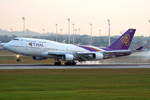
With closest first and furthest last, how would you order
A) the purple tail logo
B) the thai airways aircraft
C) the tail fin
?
the thai airways aircraft < the tail fin < the purple tail logo

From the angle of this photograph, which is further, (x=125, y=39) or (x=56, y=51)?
(x=125, y=39)

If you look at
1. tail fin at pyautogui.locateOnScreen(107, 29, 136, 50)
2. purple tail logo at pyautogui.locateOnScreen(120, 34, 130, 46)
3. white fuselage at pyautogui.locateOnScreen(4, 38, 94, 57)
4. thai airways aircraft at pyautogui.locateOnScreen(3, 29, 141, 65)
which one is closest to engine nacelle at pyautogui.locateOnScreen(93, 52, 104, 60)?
thai airways aircraft at pyautogui.locateOnScreen(3, 29, 141, 65)

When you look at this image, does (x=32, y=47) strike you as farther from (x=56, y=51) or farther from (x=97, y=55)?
(x=97, y=55)

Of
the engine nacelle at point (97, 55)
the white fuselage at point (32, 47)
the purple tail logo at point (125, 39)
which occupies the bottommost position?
the engine nacelle at point (97, 55)

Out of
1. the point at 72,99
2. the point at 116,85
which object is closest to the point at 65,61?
the point at 116,85

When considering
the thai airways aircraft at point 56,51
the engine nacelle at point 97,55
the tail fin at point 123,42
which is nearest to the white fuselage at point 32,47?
the thai airways aircraft at point 56,51

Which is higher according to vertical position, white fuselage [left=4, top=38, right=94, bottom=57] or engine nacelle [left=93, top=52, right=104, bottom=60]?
white fuselage [left=4, top=38, right=94, bottom=57]

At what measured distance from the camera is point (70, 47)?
7506cm

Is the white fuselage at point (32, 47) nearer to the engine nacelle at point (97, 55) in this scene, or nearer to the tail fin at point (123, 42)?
the engine nacelle at point (97, 55)

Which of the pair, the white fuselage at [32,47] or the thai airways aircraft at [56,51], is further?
the thai airways aircraft at [56,51]

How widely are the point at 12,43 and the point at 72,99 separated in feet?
156

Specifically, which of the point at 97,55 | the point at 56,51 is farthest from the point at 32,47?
the point at 97,55

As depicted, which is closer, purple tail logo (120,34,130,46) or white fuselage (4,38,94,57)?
white fuselage (4,38,94,57)

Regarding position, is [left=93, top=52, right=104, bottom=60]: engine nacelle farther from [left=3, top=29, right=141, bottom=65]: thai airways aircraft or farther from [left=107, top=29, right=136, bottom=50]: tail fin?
[left=107, top=29, right=136, bottom=50]: tail fin
